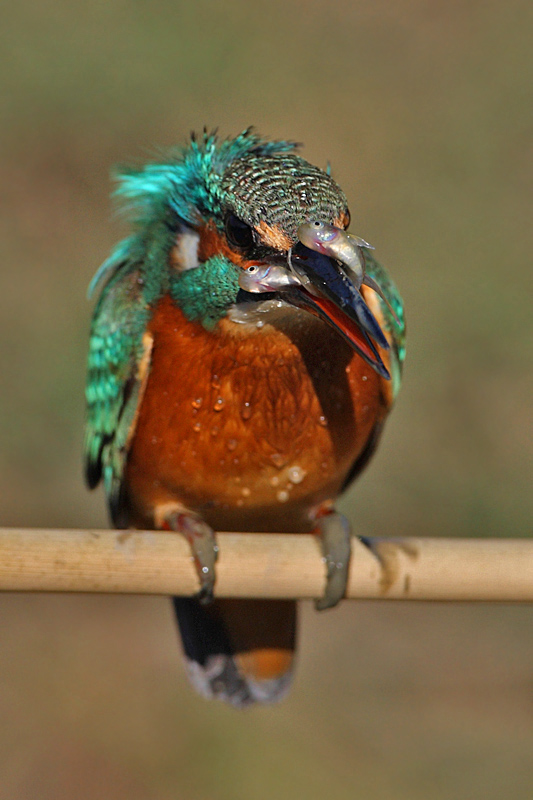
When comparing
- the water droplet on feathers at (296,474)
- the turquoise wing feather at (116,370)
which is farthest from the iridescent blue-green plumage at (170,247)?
the water droplet on feathers at (296,474)

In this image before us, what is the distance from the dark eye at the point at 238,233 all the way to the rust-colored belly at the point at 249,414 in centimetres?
21

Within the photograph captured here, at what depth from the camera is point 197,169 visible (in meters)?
1.98

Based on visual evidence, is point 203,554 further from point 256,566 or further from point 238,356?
point 238,356

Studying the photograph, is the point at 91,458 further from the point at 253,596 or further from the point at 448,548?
the point at 448,548

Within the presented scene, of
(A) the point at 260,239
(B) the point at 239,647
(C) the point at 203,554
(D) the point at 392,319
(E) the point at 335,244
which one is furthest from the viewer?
(B) the point at 239,647

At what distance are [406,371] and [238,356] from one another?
7.98 feet

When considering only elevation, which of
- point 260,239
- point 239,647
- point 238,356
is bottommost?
point 239,647

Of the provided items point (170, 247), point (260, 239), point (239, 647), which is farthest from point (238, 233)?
point (239, 647)

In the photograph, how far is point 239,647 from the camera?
257 centimetres

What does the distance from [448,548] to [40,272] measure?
127 inches

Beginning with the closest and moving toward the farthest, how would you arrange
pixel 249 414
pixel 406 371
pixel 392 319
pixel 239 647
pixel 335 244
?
pixel 335 244 < pixel 249 414 < pixel 392 319 < pixel 239 647 < pixel 406 371

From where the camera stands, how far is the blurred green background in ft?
11.5

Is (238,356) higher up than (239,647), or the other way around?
(238,356)

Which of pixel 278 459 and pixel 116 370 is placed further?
pixel 116 370
